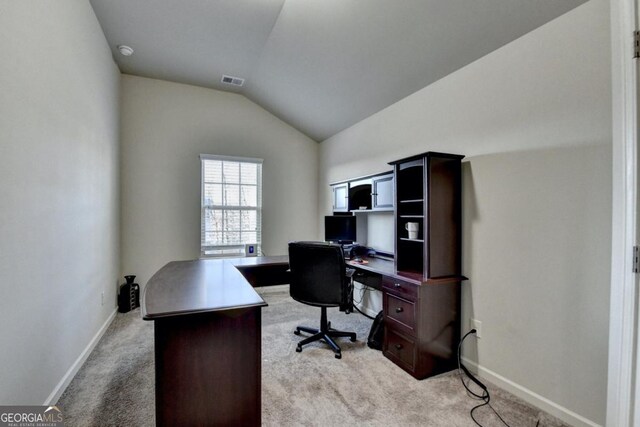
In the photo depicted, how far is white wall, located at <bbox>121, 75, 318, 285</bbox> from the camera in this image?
4.12 meters

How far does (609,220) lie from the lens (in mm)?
1630

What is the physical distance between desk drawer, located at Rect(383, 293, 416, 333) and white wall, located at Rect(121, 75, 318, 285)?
2.70 meters

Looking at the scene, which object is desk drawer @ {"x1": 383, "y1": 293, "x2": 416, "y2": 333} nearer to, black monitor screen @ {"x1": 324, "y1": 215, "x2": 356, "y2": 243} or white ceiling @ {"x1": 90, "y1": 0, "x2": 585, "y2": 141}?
black monitor screen @ {"x1": 324, "y1": 215, "x2": 356, "y2": 243}

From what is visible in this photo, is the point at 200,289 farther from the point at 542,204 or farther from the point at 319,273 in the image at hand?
the point at 542,204

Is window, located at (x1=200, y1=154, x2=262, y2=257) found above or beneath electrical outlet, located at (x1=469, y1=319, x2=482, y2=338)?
above

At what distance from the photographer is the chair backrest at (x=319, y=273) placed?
2.62m

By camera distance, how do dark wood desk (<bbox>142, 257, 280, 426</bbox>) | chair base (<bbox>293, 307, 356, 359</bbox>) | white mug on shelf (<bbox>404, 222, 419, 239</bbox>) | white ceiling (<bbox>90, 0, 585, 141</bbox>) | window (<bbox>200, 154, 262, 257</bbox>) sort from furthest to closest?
window (<bbox>200, 154, 262, 257</bbox>), chair base (<bbox>293, 307, 356, 359</bbox>), white mug on shelf (<bbox>404, 222, 419, 239</bbox>), white ceiling (<bbox>90, 0, 585, 141</bbox>), dark wood desk (<bbox>142, 257, 280, 426</bbox>)

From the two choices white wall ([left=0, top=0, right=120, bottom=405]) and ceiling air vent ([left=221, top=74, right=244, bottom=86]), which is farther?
ceiling air vent ([left=221, top=74, right=244, bottom=86])

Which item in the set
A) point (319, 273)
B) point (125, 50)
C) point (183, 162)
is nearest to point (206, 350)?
point (319, 273)

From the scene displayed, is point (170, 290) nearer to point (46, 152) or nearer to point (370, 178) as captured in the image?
point (46, 152)

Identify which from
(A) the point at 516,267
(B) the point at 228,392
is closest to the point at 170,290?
(B) the point at 228,392

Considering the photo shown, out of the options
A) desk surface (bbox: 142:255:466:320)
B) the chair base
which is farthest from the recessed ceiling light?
the chair base

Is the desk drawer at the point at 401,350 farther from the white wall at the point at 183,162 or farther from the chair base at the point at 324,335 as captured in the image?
the white wall at the point at 183,162

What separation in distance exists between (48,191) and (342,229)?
293cm
